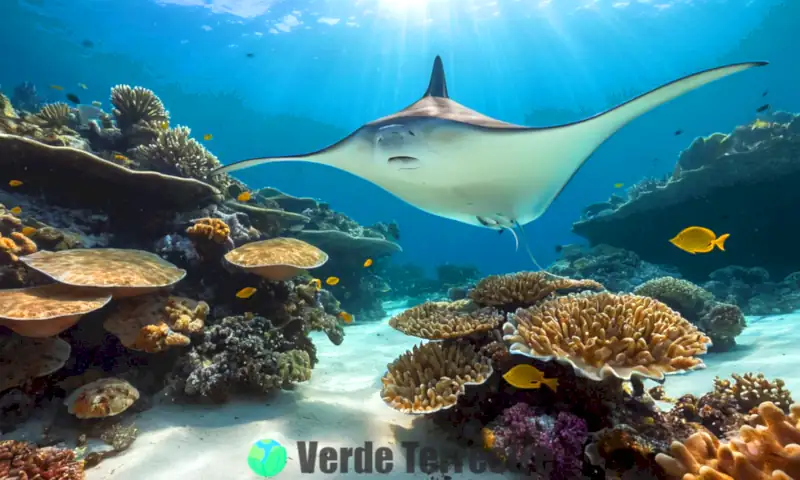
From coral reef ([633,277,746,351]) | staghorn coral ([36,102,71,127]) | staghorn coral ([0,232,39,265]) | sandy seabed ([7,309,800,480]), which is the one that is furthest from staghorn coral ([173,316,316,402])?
coral reef ([633,277,746,351])

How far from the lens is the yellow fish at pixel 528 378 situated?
2.49 meters

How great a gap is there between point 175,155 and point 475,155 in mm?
4766

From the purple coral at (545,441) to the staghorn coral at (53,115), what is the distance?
7.75m

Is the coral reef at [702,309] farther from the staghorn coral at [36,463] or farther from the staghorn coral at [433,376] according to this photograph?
the staghorn coral at [36,463]

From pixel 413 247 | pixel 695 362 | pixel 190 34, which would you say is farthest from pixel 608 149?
pixel 695 362

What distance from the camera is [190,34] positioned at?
26.8m

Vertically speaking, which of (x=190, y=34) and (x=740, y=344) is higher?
(x=190, y=34)

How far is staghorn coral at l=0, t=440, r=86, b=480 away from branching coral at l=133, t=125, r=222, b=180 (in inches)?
162

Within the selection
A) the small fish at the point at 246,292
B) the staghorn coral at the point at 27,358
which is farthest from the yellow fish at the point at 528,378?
the staghorn coral at the point at 27,358

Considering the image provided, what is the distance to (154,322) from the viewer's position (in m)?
3.32

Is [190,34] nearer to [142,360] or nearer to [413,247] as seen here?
[142,360]

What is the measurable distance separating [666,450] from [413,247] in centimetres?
7019

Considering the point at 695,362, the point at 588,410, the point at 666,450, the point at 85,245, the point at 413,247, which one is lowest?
the point at 666,450

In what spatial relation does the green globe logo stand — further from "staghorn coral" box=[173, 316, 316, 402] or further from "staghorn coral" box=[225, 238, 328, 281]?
"staghorn coral" box=[225, 238, 328, 281]
